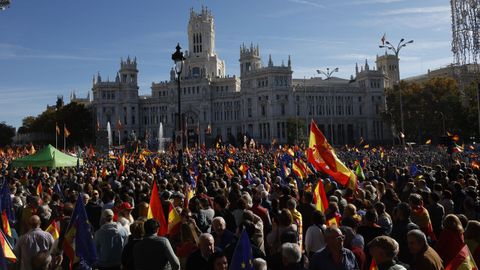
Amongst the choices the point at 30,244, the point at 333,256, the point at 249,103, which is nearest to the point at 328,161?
the point at 333,256

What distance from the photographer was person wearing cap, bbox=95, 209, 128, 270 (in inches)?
304

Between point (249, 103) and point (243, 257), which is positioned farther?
point (249, 103)

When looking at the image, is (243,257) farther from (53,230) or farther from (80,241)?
(53,230)

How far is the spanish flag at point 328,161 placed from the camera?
12805 millimetres

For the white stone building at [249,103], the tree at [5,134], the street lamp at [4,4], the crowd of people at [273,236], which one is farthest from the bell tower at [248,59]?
the crowd of people at [273,236]

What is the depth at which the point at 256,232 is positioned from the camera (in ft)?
24.1

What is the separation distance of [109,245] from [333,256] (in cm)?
355

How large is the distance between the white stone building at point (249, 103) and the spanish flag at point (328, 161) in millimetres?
78105

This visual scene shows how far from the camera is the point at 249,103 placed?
10044cm

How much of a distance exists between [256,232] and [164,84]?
A: 108 m

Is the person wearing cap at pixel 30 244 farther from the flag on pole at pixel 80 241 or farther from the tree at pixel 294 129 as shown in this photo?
the tree at pixel 294 129

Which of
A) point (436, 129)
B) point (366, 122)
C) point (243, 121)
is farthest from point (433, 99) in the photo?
point (243, 121)

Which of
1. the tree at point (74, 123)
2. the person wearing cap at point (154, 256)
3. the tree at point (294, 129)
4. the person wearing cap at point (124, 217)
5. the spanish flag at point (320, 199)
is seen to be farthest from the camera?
the tree at point (74, 123)

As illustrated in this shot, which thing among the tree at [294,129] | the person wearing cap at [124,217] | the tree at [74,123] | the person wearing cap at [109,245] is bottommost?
the person wearing cap at [109,245]
